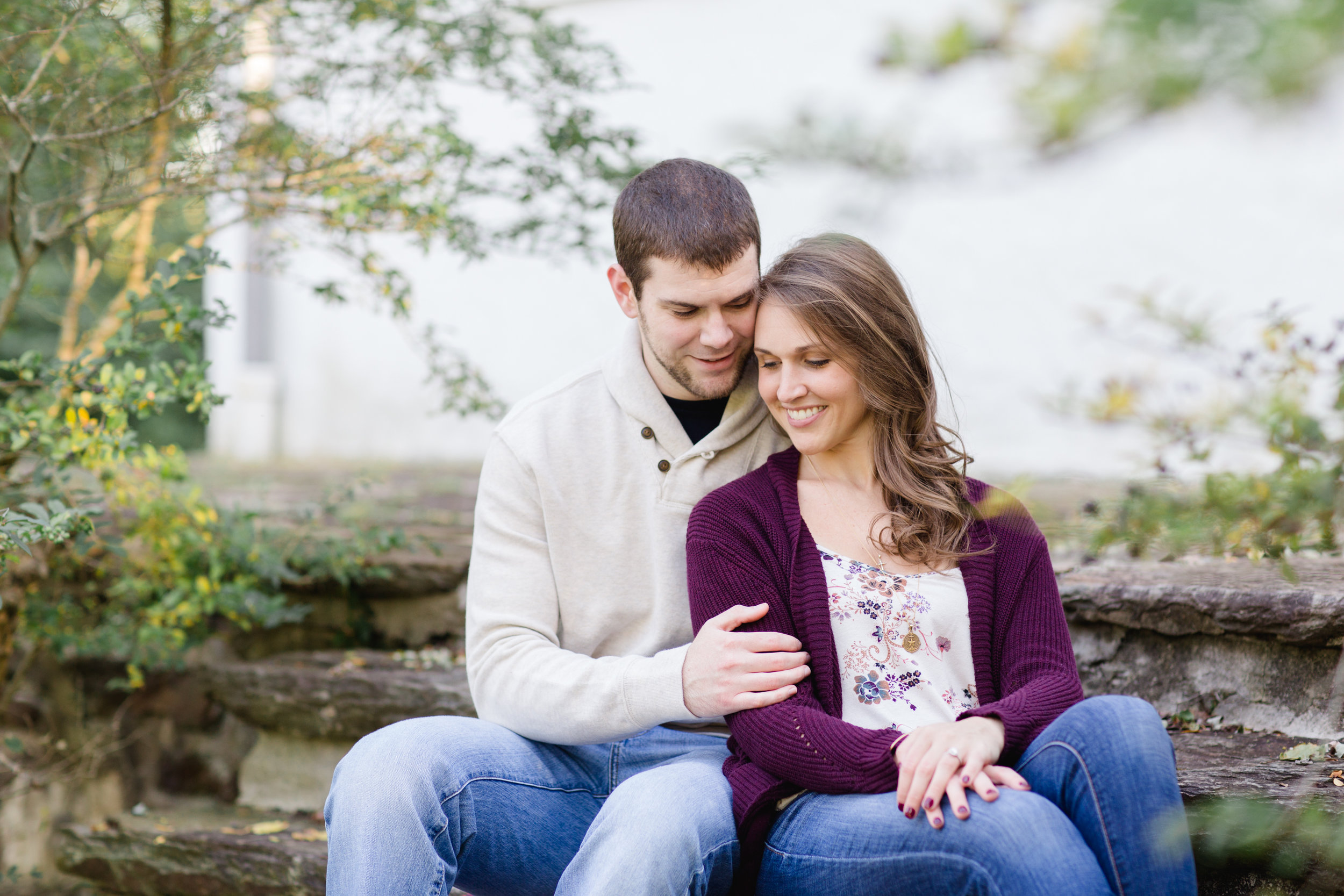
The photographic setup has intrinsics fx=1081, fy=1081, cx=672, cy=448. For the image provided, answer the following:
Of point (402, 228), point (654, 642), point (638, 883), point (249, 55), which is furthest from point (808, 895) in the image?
point (249, 55)

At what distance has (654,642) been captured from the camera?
190 cm

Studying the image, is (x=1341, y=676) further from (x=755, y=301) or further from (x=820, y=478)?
(x=755, y=301)

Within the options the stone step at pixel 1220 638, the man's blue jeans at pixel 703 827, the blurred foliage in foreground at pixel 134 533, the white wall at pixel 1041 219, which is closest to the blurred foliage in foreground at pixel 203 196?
the blurred foliage in foreground at pixel 134 533

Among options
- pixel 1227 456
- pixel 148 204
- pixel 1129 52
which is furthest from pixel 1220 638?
pixel 148 204

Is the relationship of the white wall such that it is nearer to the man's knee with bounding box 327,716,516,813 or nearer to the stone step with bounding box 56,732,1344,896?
the stone step with bounding box 56,732,1344,896

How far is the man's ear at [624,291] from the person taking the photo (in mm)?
2018

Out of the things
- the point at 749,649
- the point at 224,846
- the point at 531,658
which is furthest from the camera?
the point at 224,846

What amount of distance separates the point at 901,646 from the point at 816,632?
5.8 inches

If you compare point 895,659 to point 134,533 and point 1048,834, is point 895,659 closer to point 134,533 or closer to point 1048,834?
point 1048,834

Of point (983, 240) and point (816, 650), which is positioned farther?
point (816, 650)

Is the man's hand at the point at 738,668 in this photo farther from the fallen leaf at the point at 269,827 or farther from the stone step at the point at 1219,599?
the fallen leaf at the point at 269,827

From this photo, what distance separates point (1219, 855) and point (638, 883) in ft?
2.94

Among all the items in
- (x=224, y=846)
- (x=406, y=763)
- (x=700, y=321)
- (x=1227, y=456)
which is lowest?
(x=224, y=846)

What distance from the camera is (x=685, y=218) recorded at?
187cm
